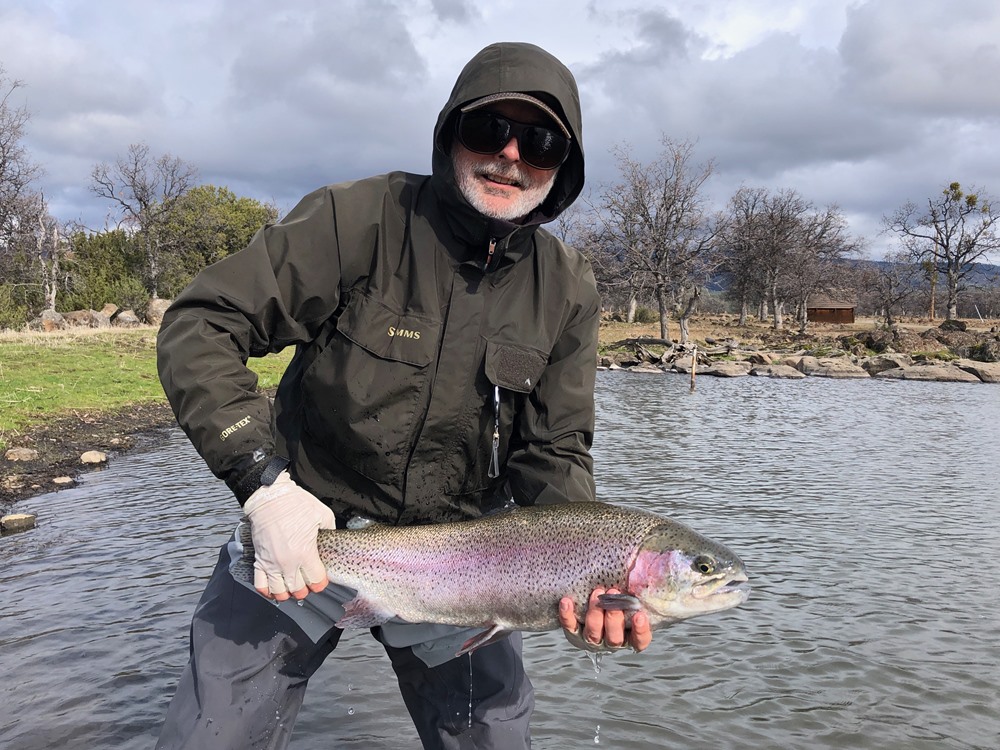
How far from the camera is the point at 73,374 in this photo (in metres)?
19.7

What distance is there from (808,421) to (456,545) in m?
21.4

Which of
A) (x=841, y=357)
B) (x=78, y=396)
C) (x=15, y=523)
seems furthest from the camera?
(x=841, y=357)

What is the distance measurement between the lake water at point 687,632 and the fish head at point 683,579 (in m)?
2.97

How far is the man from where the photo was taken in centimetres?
A: 299

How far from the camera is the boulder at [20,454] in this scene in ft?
40.7

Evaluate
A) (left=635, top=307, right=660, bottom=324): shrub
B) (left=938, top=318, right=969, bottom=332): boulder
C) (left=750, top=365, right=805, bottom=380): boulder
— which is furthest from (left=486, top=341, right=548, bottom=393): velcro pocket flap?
(left=635, top=307, right=660, bottom=324): shrub

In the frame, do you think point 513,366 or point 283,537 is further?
point 513,366

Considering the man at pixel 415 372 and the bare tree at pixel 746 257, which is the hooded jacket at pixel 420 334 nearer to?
the man at pixel 415 372

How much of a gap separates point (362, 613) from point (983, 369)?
1608 inches

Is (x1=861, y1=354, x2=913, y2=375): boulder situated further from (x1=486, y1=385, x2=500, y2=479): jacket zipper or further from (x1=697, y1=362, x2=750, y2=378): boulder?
(x1=486, y1=385, x2=500, y2=479): jacket zipper

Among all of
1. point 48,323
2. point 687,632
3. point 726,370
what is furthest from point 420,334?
point 726,370

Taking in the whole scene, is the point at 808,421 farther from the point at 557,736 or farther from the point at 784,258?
the point at 784,258

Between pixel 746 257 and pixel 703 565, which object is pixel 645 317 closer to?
pixel 746 257

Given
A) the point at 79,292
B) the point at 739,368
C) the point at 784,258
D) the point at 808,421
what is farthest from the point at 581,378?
the point at 784,258
